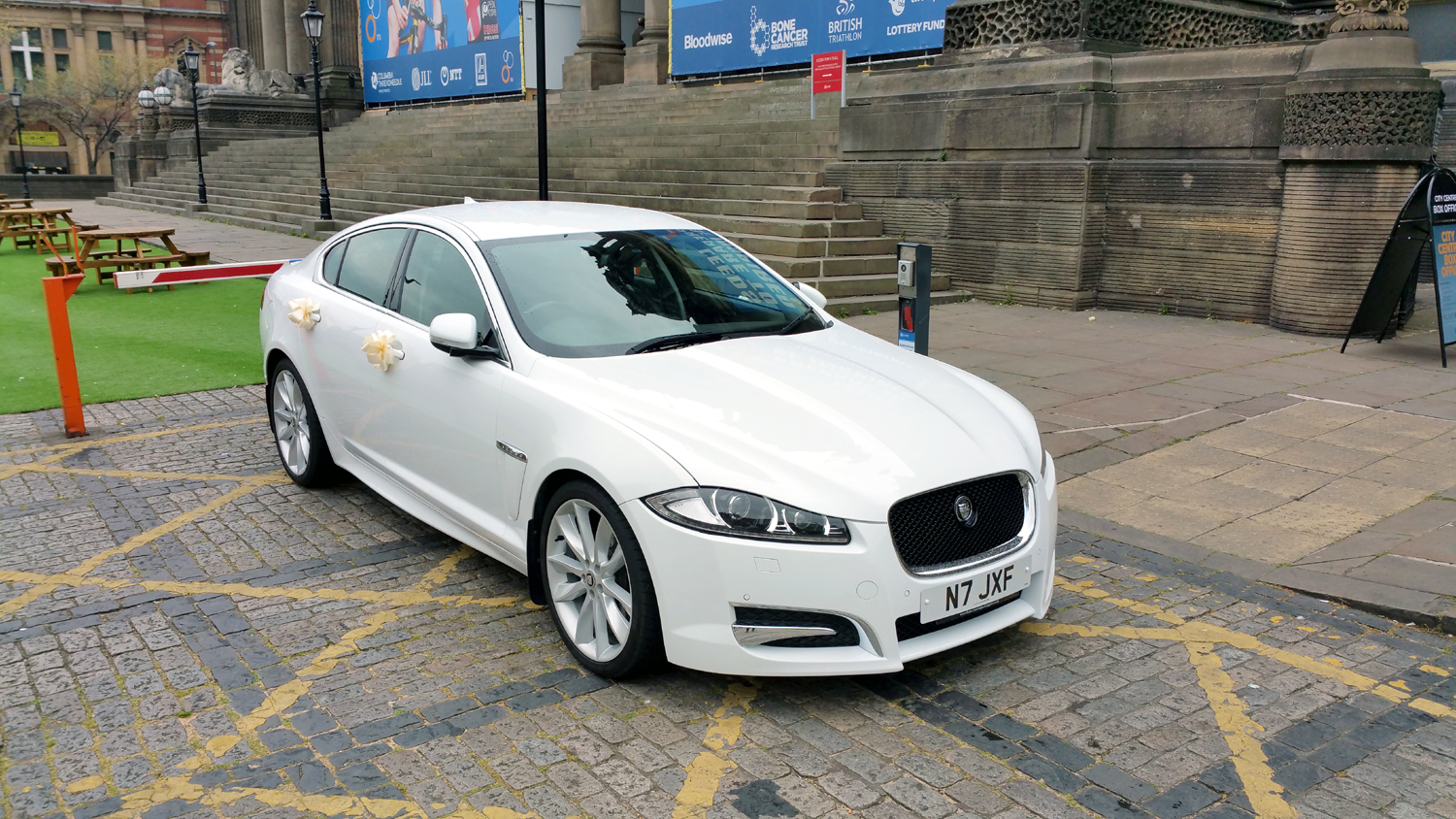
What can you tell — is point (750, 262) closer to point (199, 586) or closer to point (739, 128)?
point (199, 586)

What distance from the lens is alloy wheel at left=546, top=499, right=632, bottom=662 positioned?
12.8 feet

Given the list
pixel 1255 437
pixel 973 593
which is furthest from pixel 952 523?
pixel 1255 437

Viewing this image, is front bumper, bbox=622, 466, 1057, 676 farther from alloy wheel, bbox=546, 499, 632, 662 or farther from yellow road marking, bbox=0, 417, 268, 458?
yellow road marking, bbox=0, 417, 268, 458

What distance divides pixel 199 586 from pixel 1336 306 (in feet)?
32.5

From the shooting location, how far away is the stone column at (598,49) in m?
26.6

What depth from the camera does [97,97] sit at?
240 feet

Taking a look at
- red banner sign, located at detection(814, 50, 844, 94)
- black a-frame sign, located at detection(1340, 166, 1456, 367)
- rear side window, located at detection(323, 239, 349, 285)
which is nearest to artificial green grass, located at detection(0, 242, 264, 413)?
rear side window, located at detection(323, 239, 349, 285)

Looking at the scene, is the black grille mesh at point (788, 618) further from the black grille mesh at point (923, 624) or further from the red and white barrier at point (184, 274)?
the red and white barrier at point (184, 274)

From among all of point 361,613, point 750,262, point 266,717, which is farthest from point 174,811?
point 750,262

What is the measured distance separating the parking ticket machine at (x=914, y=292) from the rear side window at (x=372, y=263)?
108 inches

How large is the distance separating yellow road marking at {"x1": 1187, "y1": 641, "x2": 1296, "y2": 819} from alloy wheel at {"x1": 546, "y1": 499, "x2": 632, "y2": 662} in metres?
1.97

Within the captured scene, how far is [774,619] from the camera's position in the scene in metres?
3.62

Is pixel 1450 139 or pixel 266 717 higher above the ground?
pixel 1450 139

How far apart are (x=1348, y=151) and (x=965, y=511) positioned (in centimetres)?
838
